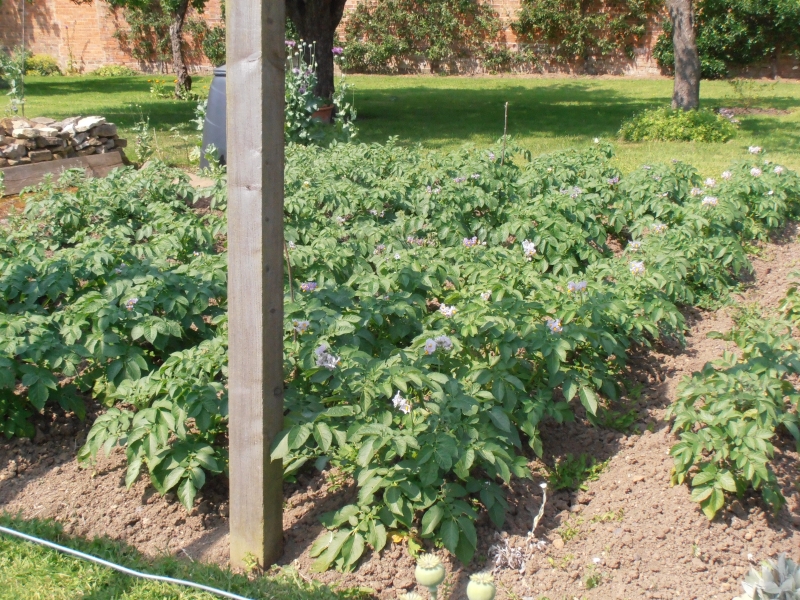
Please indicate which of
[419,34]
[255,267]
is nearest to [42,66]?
[419,34]

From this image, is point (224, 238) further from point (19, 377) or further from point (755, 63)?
point (755, 63)

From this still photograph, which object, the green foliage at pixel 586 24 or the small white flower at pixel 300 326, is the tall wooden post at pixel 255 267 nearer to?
the small white flower at pixel 300 326

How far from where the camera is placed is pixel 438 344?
9.22 feet

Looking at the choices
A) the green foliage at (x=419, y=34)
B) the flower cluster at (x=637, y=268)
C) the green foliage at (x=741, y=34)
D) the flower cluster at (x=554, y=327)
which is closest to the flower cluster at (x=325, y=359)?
the flower cluster at (x=554, y=327)

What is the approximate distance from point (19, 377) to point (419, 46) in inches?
853

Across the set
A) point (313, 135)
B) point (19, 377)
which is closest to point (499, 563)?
point (19, 377)

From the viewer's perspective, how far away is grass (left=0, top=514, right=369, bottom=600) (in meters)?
2.34

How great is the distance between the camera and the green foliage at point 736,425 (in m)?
2.48

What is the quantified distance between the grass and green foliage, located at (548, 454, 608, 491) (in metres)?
0.90

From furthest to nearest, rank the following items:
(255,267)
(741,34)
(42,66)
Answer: (42,66), (741,34), (255,267)

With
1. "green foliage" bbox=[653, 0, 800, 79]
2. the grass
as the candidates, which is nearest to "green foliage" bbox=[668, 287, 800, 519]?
the grass

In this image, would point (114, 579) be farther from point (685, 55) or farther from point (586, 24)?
point (586, 24)

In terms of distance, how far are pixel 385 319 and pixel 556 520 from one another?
3.55 feet

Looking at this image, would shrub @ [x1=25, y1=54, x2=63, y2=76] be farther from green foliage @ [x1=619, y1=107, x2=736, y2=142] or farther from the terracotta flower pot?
green foliage @ [x1=619, y1=107, x2=736, y2=142]
